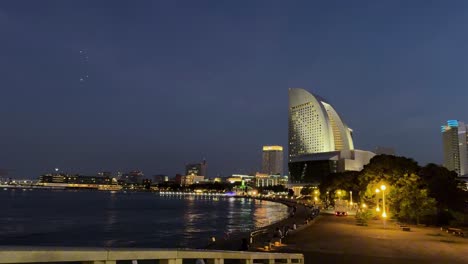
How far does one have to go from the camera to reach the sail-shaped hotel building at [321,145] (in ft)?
559

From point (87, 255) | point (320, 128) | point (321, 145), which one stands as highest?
point (320, 128)

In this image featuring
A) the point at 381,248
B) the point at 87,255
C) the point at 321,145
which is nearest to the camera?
the point at 87,255

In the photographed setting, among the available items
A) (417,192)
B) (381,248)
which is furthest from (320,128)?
(381,248)

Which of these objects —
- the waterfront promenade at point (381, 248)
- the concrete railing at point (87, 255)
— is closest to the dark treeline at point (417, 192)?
the waterfront promenade at point (381, 248)

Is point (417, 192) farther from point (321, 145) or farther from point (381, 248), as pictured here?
point (321, 145)

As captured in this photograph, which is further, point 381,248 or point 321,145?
point 321,145

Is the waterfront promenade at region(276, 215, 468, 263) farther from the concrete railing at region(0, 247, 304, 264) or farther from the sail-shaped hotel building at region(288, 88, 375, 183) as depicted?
the sail-shaped hotel building at region(288, 88, 375, 183)

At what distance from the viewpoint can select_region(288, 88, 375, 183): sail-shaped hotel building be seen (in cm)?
17025

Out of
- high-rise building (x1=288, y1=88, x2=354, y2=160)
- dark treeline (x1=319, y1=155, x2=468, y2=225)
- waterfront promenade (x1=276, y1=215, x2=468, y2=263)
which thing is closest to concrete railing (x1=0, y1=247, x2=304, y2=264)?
waterfront promenade (x1=276, y1=215, x2=468, y2=263)

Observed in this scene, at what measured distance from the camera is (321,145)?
619ft

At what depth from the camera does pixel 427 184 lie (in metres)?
47.2

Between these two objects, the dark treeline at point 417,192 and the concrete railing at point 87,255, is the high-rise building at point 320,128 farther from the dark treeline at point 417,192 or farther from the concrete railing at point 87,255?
the concrete railing at point 87,255

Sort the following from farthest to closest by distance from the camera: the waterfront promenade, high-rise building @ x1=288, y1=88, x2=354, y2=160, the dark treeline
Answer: high-rise building @ x1=288, y1=88, x2=354, y2=160, the dark treeline, the waterfront promenade

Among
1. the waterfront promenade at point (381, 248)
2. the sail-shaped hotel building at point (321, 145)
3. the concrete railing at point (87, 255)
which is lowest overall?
the waterfront promenade at point (381, 248)
